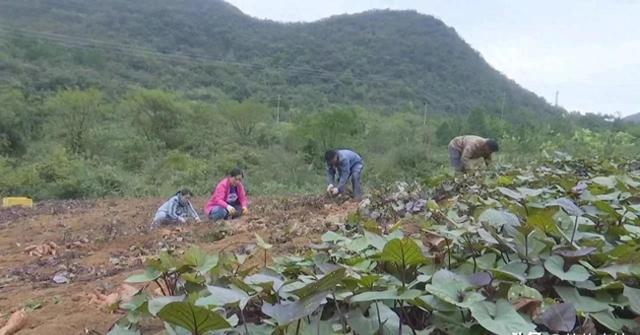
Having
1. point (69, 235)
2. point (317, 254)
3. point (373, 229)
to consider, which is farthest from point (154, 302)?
point (69, 235)

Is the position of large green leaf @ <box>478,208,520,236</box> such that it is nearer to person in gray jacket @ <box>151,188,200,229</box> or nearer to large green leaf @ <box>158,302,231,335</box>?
large green leaf @ <box>158,302,231,335</box>

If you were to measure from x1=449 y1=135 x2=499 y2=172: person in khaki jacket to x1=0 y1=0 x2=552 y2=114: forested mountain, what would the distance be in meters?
33.0

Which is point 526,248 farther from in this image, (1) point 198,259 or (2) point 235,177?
(2) point 235,177

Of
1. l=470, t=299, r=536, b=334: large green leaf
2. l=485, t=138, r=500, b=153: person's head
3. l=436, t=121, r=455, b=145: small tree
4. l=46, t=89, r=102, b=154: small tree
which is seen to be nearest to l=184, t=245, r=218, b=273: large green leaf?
l=470, t=299, r=536, b=334: large green leaf

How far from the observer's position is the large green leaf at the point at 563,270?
45.4 inches

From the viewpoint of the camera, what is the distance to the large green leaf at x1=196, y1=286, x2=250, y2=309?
1.03m

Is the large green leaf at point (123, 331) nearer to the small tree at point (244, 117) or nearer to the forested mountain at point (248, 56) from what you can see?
the small tree at point (244, 117)

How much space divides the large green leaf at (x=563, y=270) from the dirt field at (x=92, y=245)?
44.4 inches

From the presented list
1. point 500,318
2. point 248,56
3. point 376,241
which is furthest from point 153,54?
point 500,318

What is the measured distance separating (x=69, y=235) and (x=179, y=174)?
13321 mm

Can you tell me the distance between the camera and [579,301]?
1.13m

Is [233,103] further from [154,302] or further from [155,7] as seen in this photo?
[155,7]

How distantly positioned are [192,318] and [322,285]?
24cm

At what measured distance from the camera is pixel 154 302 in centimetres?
114
